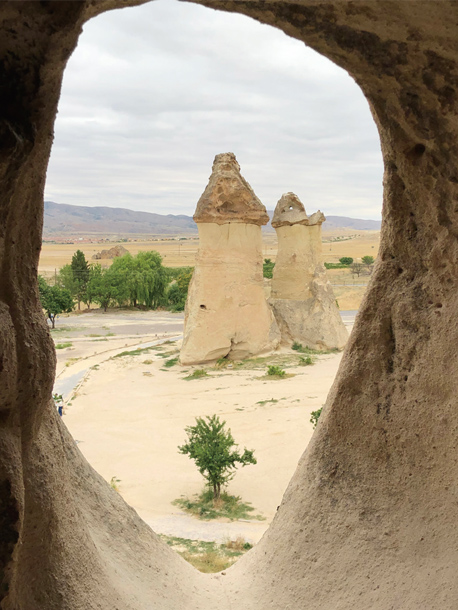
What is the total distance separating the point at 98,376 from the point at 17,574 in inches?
443

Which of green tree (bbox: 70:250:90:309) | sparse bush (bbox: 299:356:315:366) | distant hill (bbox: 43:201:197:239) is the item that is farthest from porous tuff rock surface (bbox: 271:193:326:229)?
distant hill (bbox: 43:201:197:239)

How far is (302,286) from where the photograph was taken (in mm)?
16422

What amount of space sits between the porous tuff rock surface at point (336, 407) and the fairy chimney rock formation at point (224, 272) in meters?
10.4

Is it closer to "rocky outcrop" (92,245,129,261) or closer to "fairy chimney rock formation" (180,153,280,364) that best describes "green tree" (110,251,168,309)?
"fairy chimney rock formation" (180,153,280,364)

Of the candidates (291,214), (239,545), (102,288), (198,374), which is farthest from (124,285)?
(239,545)

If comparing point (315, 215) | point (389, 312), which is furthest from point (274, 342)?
point (389, 312)

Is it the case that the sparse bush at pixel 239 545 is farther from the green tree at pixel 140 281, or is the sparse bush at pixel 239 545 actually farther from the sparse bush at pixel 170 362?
the green tree at pixel 140 281

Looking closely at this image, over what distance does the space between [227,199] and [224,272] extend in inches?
68.4

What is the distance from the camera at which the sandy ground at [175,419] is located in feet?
22.2

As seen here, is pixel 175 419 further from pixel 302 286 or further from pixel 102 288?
pixel 102 288

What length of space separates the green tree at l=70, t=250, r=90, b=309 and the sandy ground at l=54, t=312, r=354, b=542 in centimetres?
1000

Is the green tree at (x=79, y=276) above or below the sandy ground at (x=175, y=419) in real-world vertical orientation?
above

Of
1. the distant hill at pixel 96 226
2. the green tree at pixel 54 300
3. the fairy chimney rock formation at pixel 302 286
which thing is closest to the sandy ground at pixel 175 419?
the fairy chimney rock formation at pixel 302 286

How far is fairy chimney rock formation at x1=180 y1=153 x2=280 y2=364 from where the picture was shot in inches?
552
